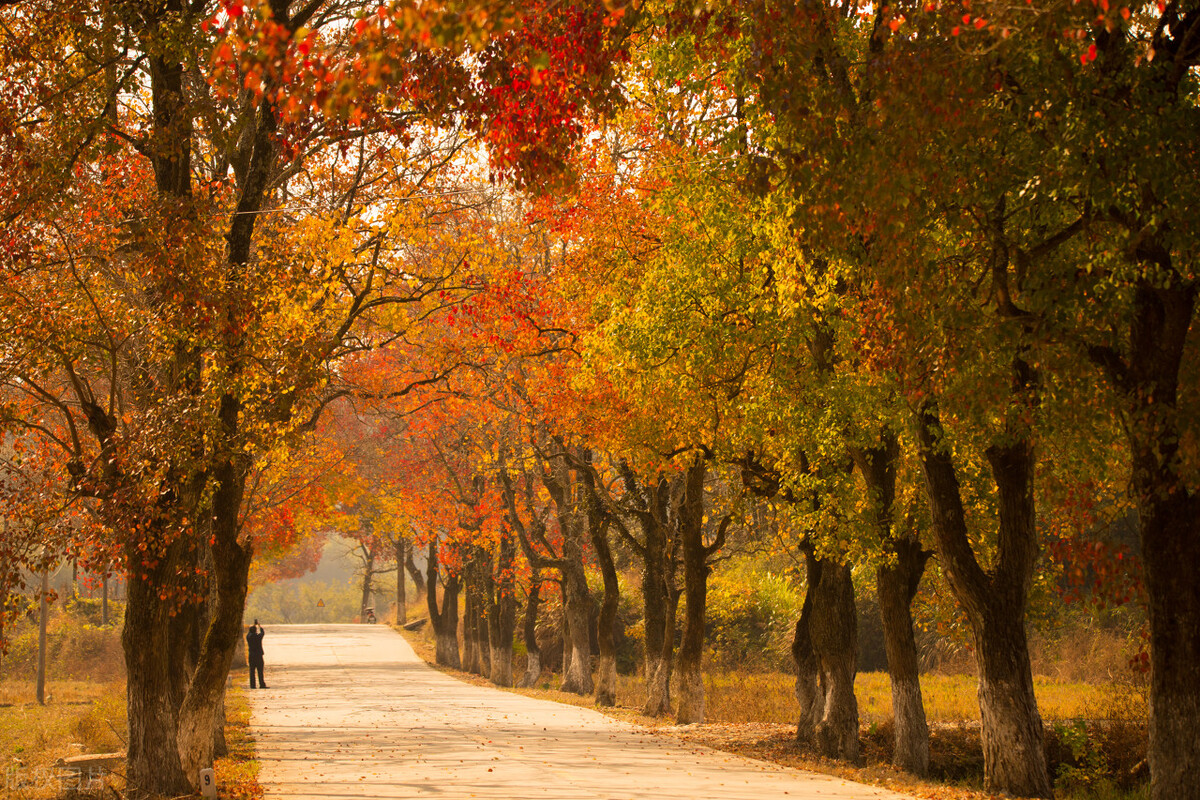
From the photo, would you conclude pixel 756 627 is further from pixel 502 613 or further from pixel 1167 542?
pixel 1167 542

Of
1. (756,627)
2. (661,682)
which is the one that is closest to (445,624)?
(756,627)

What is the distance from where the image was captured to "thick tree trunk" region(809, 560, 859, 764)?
54.9 ft

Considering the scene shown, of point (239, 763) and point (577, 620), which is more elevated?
point (577, 620)

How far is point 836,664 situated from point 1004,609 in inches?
195

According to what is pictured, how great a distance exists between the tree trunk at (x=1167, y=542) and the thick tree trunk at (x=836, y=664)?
7587mm

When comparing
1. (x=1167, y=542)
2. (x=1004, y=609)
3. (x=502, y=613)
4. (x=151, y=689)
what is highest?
(x=1167, y=542)

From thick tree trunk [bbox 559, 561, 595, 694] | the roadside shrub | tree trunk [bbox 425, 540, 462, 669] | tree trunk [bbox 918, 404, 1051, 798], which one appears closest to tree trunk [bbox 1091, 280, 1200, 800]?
tree trunk [bbox 918, 404, 1051, 798]

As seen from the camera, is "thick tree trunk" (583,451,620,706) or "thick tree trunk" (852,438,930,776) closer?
"thick tree trunk" (852,438,930,776)

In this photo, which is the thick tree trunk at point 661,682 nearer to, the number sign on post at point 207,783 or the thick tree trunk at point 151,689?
the thick tree trunk at point 151,689

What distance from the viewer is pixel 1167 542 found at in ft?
30.2

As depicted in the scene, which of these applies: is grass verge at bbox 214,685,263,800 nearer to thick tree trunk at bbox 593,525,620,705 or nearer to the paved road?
the paved road

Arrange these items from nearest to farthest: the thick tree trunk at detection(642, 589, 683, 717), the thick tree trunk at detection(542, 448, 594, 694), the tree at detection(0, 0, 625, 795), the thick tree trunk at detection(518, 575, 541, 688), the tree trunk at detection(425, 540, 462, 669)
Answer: the tree at detection(0, 0, 625, 795)
the thick tree trunk at detection(642, 589, 683, 717)
the thick tree trunk at detection(542, 448, 594, 694)
the thick tree trunk at detection(518, 575, 541, 688)
the tree trunk at detection(425, 540, 462, 669)

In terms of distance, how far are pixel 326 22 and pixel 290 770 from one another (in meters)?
10.5

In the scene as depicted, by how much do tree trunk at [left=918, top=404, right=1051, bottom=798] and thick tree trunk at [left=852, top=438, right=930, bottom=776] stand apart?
2.35 meters
